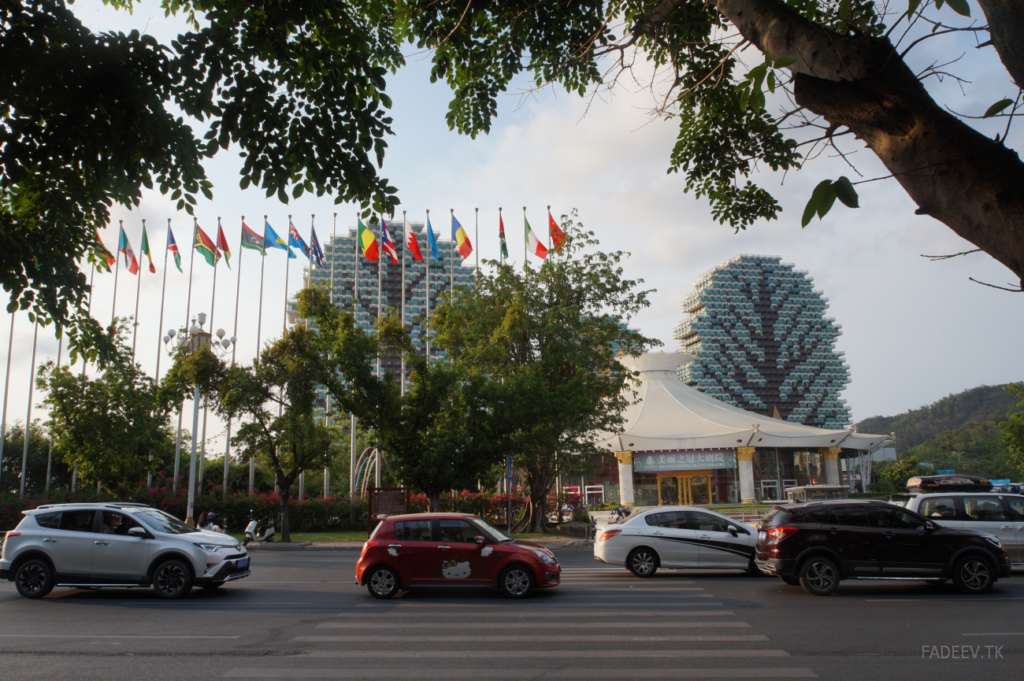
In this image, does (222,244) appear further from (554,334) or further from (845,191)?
(845,191)

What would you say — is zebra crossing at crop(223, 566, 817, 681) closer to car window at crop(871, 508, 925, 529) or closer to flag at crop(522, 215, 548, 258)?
car window at crop(871, 508, 925, 529)

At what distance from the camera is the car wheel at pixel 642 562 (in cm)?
1439

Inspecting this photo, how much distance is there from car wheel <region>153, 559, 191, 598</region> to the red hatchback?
10.7ft

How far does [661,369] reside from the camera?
226 ft

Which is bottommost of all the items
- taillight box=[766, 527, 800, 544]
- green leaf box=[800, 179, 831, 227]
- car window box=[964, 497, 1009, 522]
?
taillight box=[766, 527, 800, 544]

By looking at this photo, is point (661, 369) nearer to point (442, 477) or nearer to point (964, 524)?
point (442, 477)

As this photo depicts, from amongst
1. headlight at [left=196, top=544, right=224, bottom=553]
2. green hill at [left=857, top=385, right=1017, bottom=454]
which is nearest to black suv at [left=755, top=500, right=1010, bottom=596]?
headlight at [left=196, top=544, right=224, bottom=553]

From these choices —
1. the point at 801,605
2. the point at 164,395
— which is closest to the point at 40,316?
the point at 801,605

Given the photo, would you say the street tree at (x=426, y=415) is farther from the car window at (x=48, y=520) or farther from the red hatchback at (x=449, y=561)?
the car window at (x=48, y=520)

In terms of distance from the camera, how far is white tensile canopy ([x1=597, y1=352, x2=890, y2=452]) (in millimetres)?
55594

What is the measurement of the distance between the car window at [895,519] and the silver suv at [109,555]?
12.2 meters

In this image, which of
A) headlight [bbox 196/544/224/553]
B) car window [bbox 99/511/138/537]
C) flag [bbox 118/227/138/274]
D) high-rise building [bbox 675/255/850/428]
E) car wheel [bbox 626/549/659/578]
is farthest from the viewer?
high-rise building [bbox 675/255/850/428]

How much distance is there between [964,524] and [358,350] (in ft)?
63.5

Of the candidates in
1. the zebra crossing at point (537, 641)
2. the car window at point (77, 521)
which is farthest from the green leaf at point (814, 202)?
the car window at point (77, 521)
